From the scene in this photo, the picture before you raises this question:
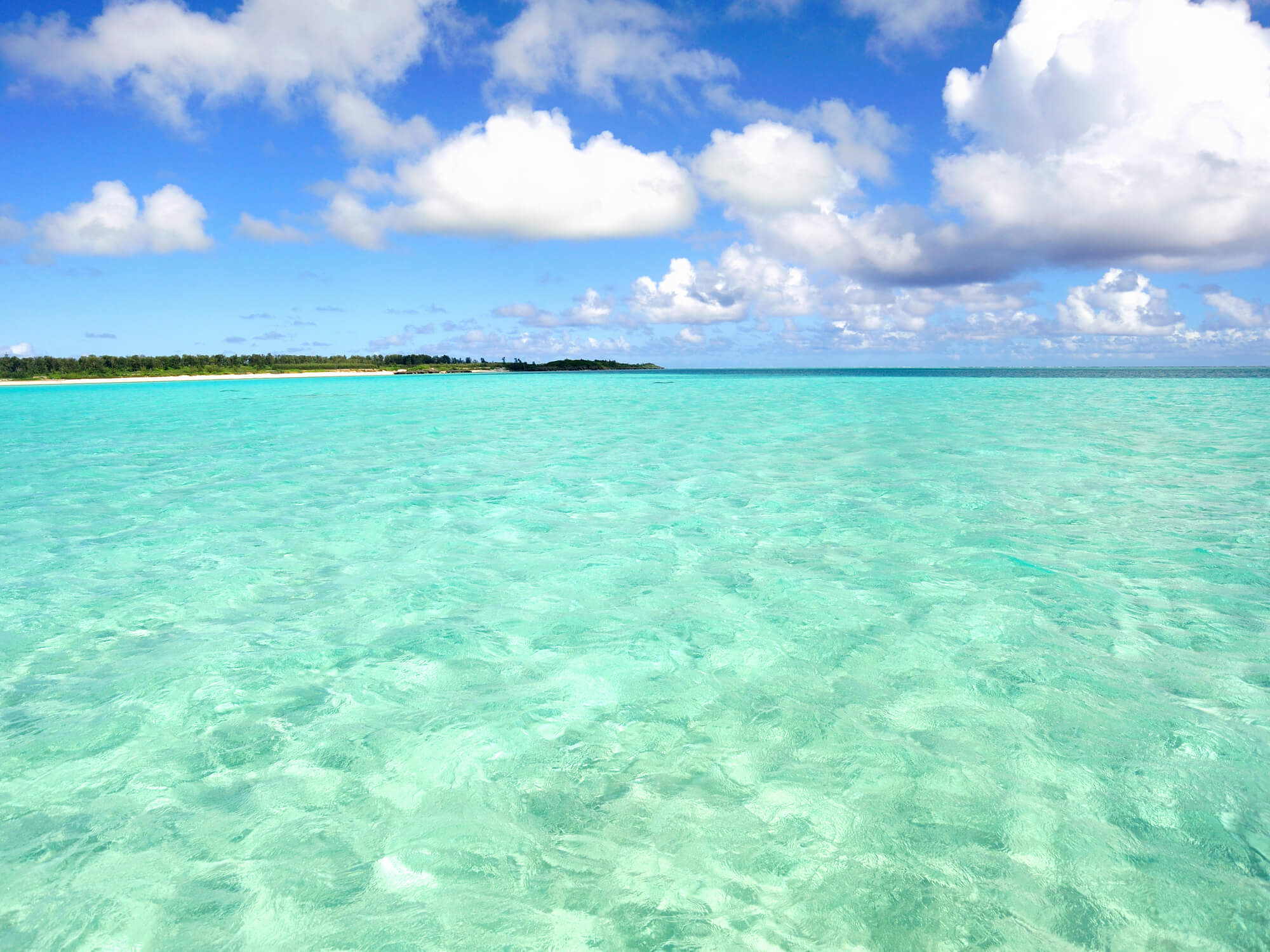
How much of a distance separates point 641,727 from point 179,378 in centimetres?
16957

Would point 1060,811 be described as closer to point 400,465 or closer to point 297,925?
point 297,925

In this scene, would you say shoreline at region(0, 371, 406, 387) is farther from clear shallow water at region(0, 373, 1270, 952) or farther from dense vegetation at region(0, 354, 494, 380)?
clear shallow water at region(0, 373, 1270, 952)

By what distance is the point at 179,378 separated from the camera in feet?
470

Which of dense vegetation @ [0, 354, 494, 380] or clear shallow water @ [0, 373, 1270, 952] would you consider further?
dense vegetation @ [0, 354, 494, 380]

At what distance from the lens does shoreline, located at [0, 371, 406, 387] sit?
128m

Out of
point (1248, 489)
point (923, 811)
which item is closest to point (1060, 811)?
point (923, 811)

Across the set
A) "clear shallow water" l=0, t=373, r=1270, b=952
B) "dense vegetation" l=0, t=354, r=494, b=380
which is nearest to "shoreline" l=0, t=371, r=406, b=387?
"dense vegetation" l=0, t=354, r=494, b=380

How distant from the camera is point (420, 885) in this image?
3395 millimetres

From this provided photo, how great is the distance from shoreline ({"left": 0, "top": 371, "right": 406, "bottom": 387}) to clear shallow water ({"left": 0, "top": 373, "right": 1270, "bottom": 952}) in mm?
147529

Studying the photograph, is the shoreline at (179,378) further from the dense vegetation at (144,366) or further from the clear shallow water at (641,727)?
the clear shallow water at (641,727)

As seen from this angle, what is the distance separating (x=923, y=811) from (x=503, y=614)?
430 centimetres

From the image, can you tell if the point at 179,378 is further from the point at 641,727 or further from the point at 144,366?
the point at 641,727

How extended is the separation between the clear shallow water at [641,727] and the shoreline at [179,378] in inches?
5808

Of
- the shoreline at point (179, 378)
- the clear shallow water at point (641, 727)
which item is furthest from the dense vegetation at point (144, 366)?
the clear shallow water at point (641, 727)
